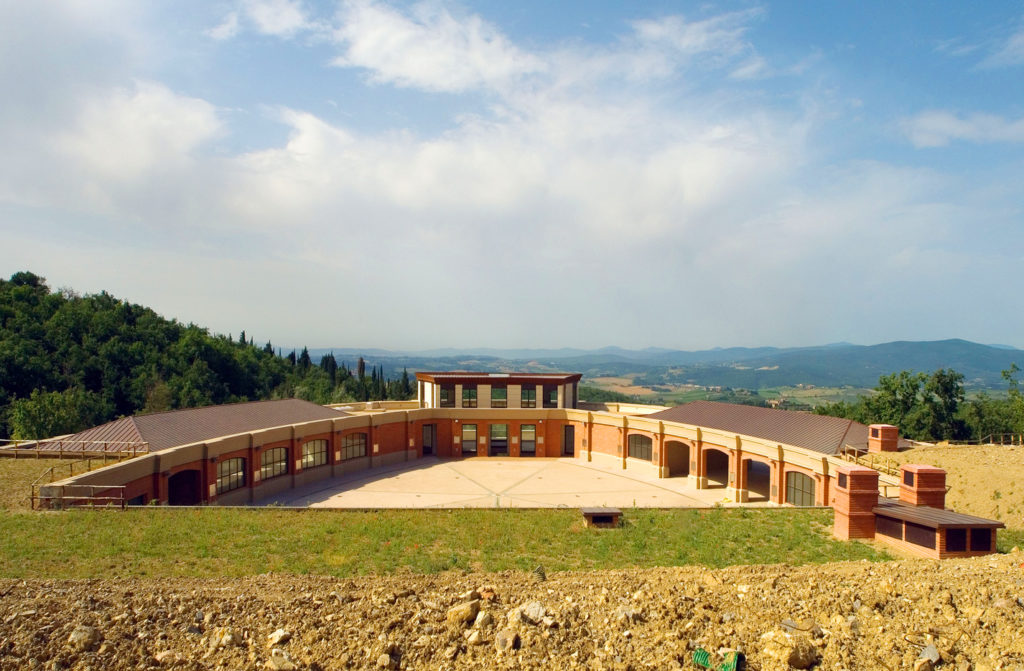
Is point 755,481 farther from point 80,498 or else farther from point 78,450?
point 78,450

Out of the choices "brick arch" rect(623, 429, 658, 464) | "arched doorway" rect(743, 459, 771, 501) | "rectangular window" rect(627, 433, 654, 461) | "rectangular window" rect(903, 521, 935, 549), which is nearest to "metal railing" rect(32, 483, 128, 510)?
"rectangular window" rect(903, 521, 935, 549)

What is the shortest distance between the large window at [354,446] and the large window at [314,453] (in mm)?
1532

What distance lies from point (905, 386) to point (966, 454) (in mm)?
29090

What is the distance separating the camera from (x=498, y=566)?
18.0 metres

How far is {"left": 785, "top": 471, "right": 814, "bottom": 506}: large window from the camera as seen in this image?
32531 millimetres

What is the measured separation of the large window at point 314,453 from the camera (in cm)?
3931

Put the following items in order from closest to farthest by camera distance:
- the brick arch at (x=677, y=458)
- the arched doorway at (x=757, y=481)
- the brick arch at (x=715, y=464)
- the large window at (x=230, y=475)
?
the large window at (x=230, y=475) → the arched doorway at (x=757, y=481) → the brick arch at (x=715, y=464) → the brick arch at (x=677, y=458)

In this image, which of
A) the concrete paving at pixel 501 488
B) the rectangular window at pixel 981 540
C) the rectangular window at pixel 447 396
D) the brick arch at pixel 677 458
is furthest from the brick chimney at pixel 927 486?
the rectangular window at pixel 447 396

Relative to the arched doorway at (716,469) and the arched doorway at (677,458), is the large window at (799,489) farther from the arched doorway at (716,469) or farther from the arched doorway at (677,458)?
the arched doorway at (677,458)

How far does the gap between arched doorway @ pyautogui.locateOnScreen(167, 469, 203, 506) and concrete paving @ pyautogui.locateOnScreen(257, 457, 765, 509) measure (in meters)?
4.23

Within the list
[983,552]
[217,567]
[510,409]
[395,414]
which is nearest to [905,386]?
[510,409]

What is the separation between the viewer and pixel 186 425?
111ft

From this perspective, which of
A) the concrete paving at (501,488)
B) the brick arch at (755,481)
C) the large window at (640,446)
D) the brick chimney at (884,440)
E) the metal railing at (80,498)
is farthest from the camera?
the large window at (640,446)

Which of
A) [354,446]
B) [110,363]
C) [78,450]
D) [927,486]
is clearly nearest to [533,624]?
[927,486]
